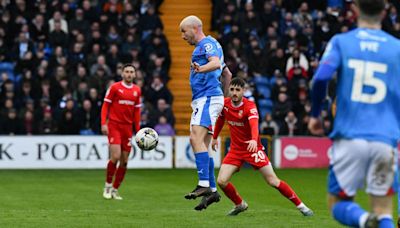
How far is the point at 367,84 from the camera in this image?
7.28m

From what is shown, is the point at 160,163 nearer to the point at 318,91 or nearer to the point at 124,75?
the point at 124,75

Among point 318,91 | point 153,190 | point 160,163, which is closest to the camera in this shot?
point 318,91

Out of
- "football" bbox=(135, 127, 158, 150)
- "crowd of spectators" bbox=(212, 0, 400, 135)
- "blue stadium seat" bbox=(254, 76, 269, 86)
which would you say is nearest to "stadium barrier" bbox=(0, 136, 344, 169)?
"crowd of spectators" bbox=(212, 0, 400, 135)

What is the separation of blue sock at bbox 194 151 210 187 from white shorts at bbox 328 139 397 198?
4.86m

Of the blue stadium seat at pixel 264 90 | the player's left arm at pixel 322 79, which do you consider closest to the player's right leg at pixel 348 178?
the player's left arm at pixel 322 79

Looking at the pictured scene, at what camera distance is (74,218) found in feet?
40.4

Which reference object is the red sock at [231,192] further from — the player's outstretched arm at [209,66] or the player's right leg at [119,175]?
the player's right leg at [119,175]

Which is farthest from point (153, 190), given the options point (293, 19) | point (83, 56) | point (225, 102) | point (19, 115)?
point (293, 19)

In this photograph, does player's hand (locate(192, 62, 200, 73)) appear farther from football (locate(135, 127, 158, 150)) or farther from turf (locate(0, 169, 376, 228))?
football (locate(135, 127, 158, 150))

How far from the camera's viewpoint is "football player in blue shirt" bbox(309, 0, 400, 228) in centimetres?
725

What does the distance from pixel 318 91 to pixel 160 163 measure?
16.6 m

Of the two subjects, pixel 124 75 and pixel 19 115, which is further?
pixel 19 115

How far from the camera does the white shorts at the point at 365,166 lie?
23.7ft

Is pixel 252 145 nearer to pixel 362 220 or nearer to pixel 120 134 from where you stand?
pixel 362 220
